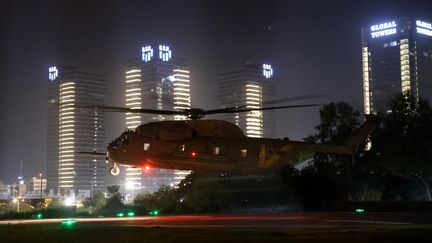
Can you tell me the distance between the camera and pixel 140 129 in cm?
3581

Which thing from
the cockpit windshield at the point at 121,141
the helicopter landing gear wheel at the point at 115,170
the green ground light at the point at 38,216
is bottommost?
the green ground light at the point at 38,216

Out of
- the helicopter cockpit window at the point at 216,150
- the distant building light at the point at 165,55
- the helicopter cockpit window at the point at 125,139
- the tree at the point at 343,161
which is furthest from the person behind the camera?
the distant building light at the point at 165,55

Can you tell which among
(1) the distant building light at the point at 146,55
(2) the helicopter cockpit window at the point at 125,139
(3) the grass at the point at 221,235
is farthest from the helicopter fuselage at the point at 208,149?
(1) the distant building light at the point at 146,55

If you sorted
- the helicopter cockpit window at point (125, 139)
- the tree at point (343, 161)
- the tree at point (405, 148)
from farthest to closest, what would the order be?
the tree at point (343, 161)
the tree at point (405, 148)
the helicopter cockpit window at point (125, 139)

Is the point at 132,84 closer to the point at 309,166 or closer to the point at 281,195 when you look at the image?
the point at 309,166

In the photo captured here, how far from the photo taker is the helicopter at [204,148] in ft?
113

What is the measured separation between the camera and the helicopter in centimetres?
3459

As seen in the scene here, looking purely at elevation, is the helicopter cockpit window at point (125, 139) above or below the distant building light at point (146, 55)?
below

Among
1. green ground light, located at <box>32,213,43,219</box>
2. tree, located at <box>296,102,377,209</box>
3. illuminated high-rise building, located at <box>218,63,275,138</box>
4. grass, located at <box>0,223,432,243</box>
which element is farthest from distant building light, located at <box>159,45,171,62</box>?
grass, located at <box>0,223,432,243</box>

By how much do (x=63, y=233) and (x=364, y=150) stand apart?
155 feet

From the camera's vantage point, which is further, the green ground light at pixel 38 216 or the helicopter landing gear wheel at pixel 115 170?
the green ground light at pixel 38 216

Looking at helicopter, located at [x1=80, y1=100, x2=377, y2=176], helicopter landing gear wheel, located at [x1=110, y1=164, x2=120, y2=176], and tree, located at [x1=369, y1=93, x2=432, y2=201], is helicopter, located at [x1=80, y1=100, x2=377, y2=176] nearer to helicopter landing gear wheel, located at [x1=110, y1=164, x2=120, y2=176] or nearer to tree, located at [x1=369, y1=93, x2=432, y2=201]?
helicopter landing gear wheel, located at [x1=110, y1=164, x2=120, y2=176]

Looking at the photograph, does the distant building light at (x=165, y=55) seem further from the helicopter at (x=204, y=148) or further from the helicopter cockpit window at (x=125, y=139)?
the helicopter at (x=204, y=148)

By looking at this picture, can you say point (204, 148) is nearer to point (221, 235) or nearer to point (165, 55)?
point (221, 235)
